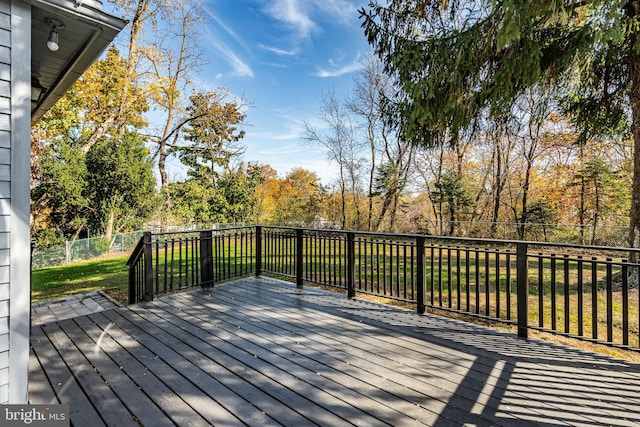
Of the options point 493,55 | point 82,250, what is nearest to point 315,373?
point 493,55

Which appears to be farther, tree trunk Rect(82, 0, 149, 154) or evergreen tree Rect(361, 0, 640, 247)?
tree trunk Rect(82, 0, 149, 154)

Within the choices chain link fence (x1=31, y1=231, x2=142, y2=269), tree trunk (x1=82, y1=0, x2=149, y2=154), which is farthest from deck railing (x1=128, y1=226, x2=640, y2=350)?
tree trunk (x1=82, y1=0, x2=149, y2=154)

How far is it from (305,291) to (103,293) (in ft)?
11.9

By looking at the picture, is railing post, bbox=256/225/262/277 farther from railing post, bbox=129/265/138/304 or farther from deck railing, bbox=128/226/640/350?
railing post, bbox=129/265/138/304

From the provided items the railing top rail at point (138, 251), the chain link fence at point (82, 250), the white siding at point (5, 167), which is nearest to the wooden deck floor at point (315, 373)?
the white siding at point (5, 167)

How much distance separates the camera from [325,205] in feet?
55.4

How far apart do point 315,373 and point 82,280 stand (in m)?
6.86

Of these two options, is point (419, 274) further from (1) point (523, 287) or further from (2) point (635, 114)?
(2) point (635, 114)

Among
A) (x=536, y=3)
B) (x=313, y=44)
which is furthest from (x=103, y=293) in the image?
(x=313, y=44)

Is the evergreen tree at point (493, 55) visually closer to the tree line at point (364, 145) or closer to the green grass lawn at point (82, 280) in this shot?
the tree line at point (364, 145)

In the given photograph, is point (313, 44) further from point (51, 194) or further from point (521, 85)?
point (51, 194)

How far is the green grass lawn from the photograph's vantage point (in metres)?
5.64

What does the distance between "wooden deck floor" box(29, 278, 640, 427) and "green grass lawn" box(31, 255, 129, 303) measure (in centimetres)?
276

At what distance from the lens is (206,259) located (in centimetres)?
482
